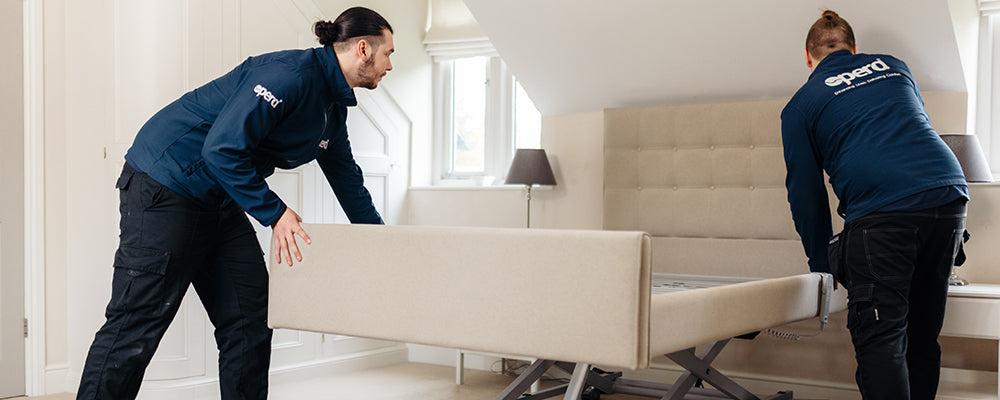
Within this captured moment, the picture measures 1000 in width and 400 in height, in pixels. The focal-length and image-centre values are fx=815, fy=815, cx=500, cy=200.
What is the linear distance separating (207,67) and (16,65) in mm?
812

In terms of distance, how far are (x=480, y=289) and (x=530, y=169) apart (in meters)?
2.08

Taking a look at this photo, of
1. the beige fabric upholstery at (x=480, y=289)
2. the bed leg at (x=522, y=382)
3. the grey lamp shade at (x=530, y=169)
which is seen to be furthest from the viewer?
the grey lamp shade at (x=530, y=169)

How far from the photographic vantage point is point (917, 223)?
80.7 inches

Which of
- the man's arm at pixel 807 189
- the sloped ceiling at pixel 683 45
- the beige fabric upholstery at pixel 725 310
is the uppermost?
the sloped ceiling at pixel 683 45

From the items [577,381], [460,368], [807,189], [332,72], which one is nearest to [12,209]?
[460,368]

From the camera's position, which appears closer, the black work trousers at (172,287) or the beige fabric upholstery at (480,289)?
the beige fabric upholstery at (480,289)

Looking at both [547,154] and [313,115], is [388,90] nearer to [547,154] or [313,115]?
[547,154]

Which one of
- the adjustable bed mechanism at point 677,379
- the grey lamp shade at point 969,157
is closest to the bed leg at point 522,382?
the adjustable bed mechanism at point 677,379

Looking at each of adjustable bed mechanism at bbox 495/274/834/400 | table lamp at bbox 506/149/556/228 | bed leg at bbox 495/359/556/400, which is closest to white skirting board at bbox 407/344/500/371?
adjustable bed mechanism at bbox 495/274/834/400

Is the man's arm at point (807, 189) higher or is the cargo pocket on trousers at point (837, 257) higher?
the man's arm at point (807, 189)

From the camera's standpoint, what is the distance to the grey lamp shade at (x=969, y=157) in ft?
9.43

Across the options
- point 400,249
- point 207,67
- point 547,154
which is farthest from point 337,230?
point 547,154

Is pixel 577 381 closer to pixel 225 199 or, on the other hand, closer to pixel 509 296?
pixel 509 296

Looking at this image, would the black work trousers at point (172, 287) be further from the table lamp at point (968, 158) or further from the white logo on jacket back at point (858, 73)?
the table lamp at point (968, 158)
